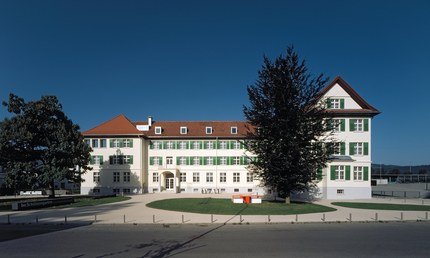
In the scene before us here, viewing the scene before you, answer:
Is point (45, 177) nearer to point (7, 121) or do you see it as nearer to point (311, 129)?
point (7, 121)

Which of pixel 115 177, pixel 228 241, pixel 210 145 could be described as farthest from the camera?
pixel 210 145

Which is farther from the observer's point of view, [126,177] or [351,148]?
[126,177]

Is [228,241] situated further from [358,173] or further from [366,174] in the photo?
[366,174]

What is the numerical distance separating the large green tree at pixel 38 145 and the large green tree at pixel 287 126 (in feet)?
66.7

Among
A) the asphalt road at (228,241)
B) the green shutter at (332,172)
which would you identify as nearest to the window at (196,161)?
the green shutter at (332,172)

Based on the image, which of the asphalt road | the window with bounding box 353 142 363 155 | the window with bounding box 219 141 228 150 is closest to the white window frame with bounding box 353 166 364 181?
the window with bounding box 353 142 363 155

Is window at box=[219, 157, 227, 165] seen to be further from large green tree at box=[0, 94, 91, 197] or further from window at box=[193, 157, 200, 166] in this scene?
large green tree at box=[0, 94, 91, 197]

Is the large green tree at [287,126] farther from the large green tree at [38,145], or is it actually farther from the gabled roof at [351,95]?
the large green tree at [38,145]

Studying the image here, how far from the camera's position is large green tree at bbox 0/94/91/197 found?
2856cm

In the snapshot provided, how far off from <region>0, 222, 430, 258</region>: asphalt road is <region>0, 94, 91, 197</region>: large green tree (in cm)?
1571

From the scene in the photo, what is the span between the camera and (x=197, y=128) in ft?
151

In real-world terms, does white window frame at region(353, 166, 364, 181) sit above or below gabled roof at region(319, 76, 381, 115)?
below

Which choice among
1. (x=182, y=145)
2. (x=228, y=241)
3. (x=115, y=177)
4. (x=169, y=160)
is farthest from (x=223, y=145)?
(x=228, y=241)

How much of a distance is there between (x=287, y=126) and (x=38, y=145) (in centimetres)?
2722
